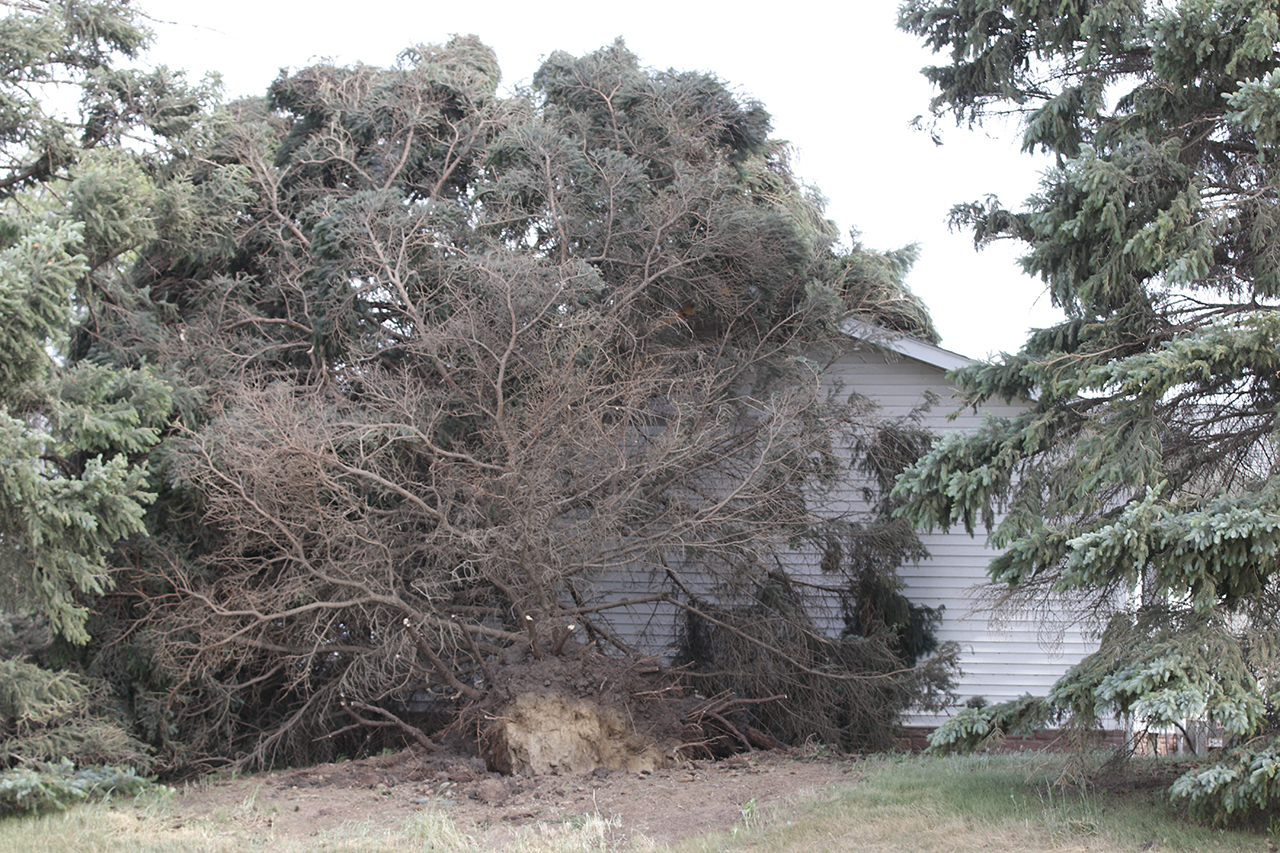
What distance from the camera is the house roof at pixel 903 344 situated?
37.1ft

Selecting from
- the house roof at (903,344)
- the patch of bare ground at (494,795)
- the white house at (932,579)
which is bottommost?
the patch of bare ground at (494,795)

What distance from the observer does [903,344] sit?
11.7 m

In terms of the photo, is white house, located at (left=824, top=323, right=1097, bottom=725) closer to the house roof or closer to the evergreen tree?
the house roof

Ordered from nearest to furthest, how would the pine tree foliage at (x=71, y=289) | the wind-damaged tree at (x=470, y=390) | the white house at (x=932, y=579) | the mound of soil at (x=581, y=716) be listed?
the pine tree foliage at (x=71, y=289), the wind-damaged tree at (x=470, y=390), the mound of soil at (x=581, y=716), the white house at (x=932, y=579)

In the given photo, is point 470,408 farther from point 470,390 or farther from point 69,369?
point 69,369

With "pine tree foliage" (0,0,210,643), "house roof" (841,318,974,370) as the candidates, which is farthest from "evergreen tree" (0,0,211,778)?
"house roof" (841,318,974,370)


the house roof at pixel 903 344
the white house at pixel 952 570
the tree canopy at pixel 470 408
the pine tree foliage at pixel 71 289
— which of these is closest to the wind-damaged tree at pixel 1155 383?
the tree canopy at pixel 470 408

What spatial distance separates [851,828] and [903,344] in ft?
21.6

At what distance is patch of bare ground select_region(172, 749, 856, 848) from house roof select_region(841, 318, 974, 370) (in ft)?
15.3

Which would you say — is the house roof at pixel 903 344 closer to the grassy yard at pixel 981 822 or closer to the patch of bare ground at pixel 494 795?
the patch of bare ground at pixel 494 795

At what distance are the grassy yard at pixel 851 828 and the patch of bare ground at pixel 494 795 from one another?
15cm

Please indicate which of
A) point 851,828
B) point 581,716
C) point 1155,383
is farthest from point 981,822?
point 581,716

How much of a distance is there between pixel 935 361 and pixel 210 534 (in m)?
8.04

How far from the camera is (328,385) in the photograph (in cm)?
950
